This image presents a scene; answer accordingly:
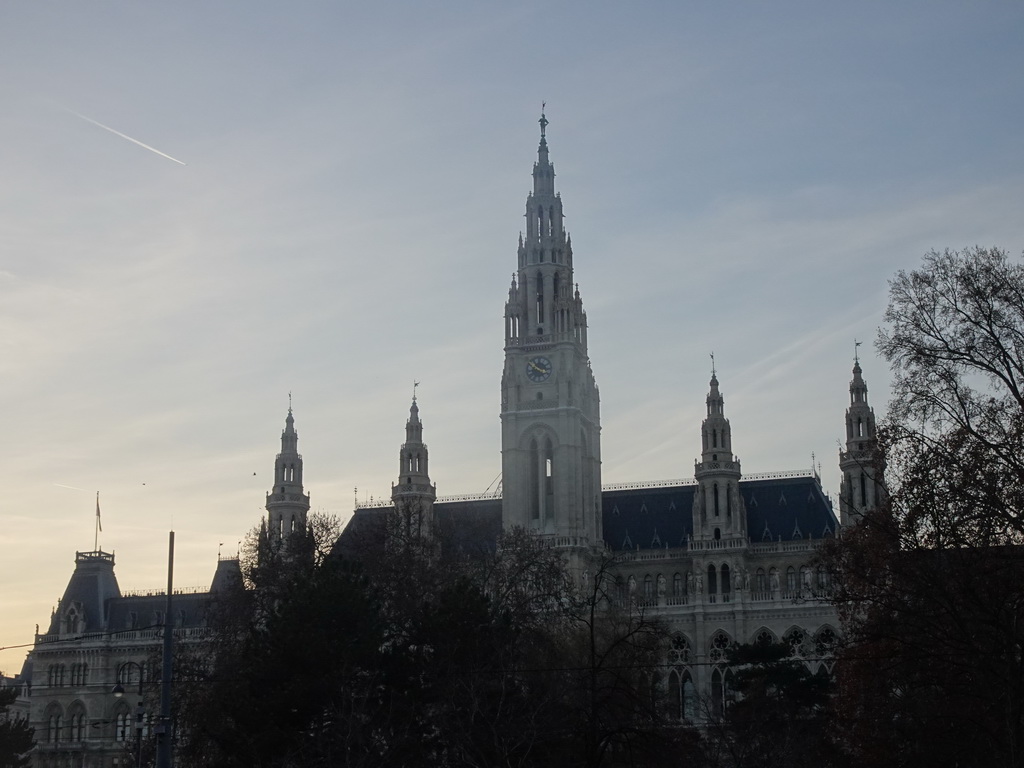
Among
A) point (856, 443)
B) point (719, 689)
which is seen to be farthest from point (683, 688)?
point (856, 443)

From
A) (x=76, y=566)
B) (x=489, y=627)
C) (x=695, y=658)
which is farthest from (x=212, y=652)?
(x=76, y=566)

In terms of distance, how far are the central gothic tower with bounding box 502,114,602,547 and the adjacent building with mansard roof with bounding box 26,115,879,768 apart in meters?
0.10

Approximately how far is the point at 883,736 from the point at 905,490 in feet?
28.8

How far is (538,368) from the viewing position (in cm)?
10562

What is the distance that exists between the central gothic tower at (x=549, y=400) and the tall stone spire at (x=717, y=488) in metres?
8.16

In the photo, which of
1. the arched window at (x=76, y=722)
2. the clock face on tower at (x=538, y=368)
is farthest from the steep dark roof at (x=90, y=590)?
the clock face on tower at (x=538, y=368)

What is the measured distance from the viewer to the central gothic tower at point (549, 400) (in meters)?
103

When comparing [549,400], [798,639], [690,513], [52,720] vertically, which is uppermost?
[549,400]

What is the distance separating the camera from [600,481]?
356ft

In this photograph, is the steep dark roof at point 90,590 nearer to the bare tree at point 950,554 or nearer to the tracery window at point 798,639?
the tracery window at point 798,639

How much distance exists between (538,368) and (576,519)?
38.1 ft

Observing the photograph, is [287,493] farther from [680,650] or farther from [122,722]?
[680,650]

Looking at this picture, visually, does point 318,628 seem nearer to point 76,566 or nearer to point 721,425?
point 721,425

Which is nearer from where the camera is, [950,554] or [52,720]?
[950,554]
